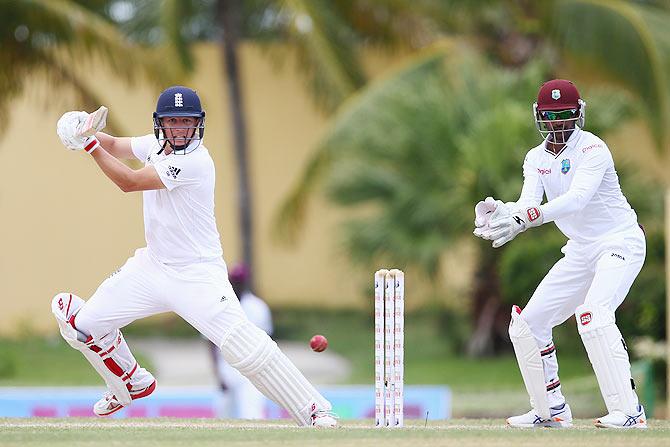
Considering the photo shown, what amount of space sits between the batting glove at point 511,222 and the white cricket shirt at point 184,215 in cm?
140

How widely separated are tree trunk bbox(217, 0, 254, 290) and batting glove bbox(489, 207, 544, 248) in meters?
10.3

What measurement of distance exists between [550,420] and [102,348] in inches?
92.5

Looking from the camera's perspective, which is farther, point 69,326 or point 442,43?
point 442,43

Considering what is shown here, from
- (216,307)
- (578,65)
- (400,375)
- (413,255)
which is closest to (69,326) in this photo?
(216,307)

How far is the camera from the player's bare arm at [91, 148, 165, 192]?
6445 mm

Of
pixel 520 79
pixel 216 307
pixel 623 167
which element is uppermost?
pixel 520 79

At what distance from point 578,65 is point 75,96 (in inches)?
245

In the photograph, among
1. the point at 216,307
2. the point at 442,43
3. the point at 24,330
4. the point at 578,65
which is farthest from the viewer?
the point at 24,330

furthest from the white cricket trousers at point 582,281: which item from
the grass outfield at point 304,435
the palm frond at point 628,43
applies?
the palm frond at point 628,43

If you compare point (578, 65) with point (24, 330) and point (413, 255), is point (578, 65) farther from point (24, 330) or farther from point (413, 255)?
point (24, 330)

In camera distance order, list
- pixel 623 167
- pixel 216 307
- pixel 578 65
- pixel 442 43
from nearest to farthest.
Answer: pixel 216 307 < pixel 623 167 < pixel 442 43 < pixel 578 65

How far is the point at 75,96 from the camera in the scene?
14.5m

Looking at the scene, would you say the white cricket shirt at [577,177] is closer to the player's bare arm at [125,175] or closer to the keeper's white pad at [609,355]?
the keeper's white pad at [609,355]

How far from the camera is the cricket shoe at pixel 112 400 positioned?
7.16 m
